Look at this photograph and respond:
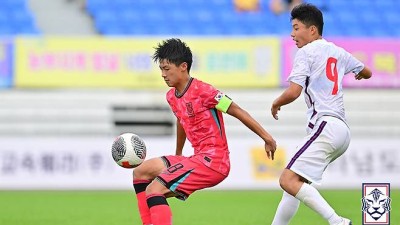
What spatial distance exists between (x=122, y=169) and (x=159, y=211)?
8341 mm

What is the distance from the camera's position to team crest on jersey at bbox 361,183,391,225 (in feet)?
21.2

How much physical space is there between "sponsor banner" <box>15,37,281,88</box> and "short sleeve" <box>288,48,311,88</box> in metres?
9.39

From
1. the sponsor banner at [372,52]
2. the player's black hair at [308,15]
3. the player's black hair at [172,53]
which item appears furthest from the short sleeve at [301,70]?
the sponsor banner at [372,52]

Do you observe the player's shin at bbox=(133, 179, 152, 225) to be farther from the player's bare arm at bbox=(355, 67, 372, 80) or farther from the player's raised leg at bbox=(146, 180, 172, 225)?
the player's bare arm at bbox=(355, 67, 372, 80)

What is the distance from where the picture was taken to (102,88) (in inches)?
651

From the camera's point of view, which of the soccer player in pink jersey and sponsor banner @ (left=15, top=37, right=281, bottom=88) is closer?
the soccer player in pink jersey

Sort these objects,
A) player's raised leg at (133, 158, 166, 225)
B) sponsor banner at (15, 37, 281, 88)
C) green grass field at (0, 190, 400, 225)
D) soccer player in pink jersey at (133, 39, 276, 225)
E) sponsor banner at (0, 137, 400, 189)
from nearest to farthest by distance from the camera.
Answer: soccer player in pink jersey at (133, 39, 276, 225)
player's raised leg at (133, 158, 166, 225)
green grass field at (0, 190, 400, 225)
sponsor banner at (0, 137, 400, 189)
sponsor banner at (15, 37, 281, 88)

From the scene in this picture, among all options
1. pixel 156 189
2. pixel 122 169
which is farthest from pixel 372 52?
pixel 156 189

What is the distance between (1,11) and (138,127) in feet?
12.1

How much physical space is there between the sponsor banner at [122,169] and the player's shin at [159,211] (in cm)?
817

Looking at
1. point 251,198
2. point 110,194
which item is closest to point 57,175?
point 110,194

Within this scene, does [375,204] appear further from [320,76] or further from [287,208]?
[320,76]

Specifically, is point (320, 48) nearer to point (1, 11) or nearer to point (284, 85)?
point (284, 85)

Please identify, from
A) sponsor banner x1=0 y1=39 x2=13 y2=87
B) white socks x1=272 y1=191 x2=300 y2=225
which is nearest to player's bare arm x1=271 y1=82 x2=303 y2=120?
white socks x1=272 y1=191 x2=300 y2=225
